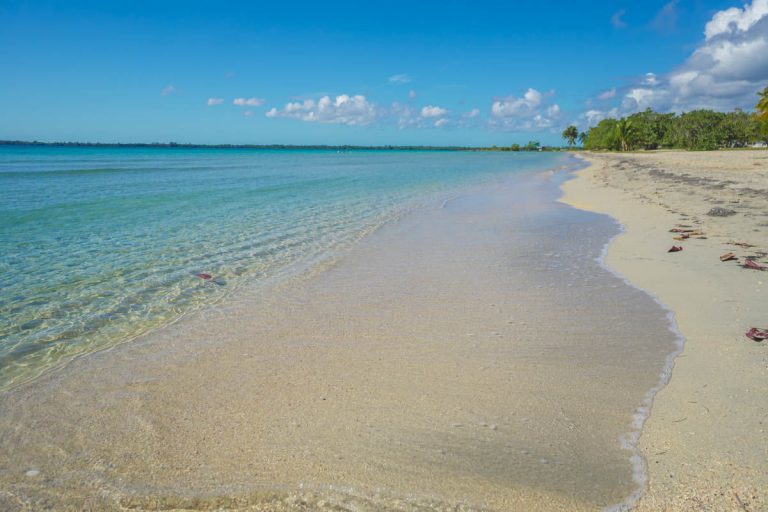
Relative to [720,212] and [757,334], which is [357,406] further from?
[720,212]

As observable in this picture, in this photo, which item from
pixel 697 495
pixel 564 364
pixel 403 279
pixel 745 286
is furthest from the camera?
pixel 403 279

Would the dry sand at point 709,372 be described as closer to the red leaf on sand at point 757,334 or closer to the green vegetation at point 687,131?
the red leaf on sand at point 757,334

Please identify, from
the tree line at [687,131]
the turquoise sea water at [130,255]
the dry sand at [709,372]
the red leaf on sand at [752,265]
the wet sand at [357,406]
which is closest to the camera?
the dry sand at [709,372]

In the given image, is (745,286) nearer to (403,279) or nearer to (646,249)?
(646,249)

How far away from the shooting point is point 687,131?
102 meters

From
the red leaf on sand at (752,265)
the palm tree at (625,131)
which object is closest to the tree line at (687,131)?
the palm tree at (625,131)

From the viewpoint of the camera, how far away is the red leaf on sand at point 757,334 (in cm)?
517

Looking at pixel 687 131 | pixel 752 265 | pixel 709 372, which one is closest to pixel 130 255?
pixel 709 372

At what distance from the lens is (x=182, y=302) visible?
7371 mm

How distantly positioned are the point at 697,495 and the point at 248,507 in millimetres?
2746

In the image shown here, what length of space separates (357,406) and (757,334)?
4.49m

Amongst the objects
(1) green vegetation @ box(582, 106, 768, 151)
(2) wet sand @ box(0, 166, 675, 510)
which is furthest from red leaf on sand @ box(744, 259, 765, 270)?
(1) green vegetation @ box(582, 106, 768, 151)

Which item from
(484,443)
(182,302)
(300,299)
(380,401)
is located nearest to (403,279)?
(300,299)

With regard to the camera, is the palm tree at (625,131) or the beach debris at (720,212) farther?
the palm tree at (625,131)
